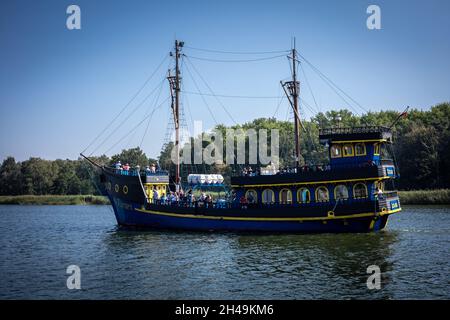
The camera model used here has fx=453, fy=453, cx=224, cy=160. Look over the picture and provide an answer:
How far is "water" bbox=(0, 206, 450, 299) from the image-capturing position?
16781 millimetres

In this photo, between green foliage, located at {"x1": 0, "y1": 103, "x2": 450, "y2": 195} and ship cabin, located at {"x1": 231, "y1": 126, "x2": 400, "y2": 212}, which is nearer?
ship cabin, located at {"x1": 231, "y1": 126, "x2": 400, "y2": 212}

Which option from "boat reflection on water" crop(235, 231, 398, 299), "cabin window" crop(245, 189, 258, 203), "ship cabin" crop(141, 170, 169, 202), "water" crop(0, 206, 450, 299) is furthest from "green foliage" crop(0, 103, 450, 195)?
"boat reflection on water" crop(235, 231, 398, 299)

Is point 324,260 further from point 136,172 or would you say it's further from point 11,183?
point 11,183

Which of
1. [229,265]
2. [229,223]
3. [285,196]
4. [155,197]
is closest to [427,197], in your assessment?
[285,196]

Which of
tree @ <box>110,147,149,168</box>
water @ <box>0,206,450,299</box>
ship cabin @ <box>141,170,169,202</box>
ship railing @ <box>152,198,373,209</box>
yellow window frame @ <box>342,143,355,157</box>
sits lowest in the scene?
water @ <box>0,206,450,299</box>

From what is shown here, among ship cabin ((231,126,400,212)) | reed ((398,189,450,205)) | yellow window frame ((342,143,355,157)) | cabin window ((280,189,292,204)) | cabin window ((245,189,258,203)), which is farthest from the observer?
reed ((398,189,450,205))

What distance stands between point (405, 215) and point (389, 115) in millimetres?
50456

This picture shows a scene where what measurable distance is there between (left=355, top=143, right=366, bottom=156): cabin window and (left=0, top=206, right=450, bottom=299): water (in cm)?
512

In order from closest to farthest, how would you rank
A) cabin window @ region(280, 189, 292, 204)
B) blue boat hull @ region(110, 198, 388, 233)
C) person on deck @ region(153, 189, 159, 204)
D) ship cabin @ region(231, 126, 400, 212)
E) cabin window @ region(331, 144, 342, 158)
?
ship cabin @ region(231, 126, 400, 212)
blue boat hull @ region(110, 198, 388, 233)
cabin window @ region(331, 144, 342, 158)
cabin window @ region(280, 189, 292, 204)
person on deck @ region(153, 189, 159, 204)

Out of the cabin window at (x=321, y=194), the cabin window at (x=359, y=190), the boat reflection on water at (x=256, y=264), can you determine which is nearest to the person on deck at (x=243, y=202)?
the boat reflection on water at (x=256, y=264)

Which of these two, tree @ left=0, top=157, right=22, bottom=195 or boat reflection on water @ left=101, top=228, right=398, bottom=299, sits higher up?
tree @ left=0, top=157, right=22, bottom=195

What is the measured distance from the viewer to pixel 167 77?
125 ft

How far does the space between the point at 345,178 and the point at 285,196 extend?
424cm

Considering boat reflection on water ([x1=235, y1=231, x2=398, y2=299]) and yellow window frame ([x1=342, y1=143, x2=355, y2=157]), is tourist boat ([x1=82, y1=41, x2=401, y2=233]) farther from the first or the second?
boat reflection on water ([x1=235, y1=231, x2=398, y2=299])
